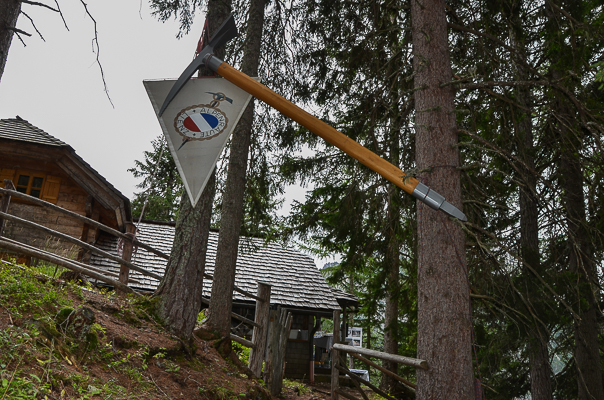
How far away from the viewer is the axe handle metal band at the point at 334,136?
4086 millimetres

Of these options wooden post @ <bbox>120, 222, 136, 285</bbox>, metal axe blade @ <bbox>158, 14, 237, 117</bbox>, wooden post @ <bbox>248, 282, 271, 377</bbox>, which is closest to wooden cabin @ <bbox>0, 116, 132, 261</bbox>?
wooden post @ <bbox>120, 222, 136, 285</bbox>

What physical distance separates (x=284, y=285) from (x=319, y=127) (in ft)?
34.5

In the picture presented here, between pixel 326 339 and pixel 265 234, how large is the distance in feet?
31.2

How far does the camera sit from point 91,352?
4117mm

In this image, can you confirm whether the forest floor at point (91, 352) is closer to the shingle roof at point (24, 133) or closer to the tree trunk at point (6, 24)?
the tree trunk at point (6, 24)

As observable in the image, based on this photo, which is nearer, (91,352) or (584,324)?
(91,352)

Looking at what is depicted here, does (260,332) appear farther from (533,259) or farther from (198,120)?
(533,259)

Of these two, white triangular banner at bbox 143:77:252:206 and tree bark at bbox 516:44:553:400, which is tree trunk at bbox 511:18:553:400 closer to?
tree bark at bbox 516:44:553:400

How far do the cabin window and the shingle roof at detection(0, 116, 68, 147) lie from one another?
1.08 metres

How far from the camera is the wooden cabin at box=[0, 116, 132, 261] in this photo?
32.7ft

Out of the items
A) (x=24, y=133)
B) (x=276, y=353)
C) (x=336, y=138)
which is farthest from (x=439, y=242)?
(x=24, y=133)

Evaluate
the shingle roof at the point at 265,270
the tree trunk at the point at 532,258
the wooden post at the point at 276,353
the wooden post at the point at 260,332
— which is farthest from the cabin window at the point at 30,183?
the tree trunk at the point at 532,258

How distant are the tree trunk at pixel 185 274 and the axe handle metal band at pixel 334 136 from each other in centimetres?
209

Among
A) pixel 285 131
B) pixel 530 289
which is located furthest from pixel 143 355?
pixel 530 289
